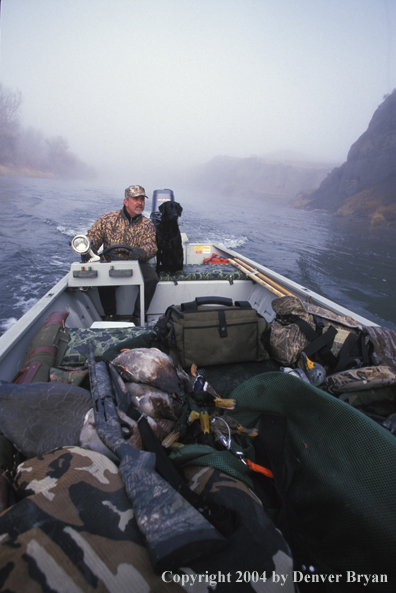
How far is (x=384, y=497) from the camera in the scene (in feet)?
2.60

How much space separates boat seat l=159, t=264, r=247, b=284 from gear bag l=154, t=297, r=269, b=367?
164 centimetres

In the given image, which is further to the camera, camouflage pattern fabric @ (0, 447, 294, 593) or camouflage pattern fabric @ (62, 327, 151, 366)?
camouflage pattern fabric @ (62, 327, 151, 366)

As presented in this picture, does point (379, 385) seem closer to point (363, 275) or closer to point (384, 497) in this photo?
point (384, 497)

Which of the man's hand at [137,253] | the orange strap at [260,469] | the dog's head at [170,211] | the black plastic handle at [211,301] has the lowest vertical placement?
the orange strap at [260,469]

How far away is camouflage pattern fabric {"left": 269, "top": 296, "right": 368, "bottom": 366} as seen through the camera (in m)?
1.77

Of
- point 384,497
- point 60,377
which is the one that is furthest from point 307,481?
point 60,377

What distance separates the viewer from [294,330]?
5.96ft

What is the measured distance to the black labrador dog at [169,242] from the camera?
3.61m

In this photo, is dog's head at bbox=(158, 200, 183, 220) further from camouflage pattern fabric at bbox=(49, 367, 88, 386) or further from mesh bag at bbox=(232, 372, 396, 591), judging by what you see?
mesh bag at bbox=(232, 372, 396, 591)

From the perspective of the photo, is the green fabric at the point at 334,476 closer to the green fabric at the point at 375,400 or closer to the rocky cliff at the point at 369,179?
the green fabric at the point at 375,400

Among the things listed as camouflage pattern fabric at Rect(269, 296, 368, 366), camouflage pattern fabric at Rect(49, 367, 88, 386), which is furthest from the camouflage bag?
camouflage pattern fabric at Rect(49, 367, 88, 386)

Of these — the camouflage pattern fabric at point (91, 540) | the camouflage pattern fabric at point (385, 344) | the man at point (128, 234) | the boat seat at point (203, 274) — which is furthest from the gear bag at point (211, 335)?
the boat seat at point (203, 274)

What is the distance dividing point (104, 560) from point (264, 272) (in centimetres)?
362

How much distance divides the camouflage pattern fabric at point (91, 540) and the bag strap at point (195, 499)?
0.03 m
